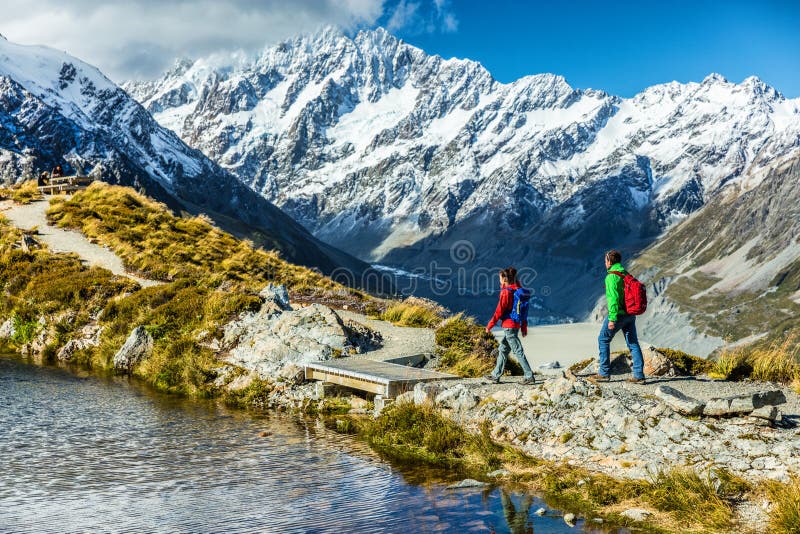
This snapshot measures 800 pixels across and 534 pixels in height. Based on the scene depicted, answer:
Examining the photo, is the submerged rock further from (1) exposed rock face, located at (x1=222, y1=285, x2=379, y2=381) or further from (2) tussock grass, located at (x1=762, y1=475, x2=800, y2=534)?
(1) exposed rock face, located at (x1=222, y1=285, x2=379, y2=381)

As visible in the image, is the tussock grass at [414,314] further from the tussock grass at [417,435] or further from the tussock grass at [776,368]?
the tussock grass at [776,368]

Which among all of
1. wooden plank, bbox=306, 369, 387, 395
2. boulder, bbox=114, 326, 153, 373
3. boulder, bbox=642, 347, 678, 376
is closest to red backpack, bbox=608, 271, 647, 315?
boulder, bbox=642, 347, 678, 376

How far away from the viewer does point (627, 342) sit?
14719 millimetres

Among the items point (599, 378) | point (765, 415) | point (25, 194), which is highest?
point (25, 194)

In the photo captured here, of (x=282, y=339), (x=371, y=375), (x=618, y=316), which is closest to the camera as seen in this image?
(x=618, y=316)

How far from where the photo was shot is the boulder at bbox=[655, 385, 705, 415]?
1201 centimetres

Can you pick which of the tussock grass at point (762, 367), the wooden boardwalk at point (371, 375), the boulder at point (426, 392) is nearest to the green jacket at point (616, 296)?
the boulder at point (426, 392)

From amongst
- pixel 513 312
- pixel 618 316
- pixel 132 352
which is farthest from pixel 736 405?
pixel 132 352

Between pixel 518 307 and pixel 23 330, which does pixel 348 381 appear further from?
pixel 23 330

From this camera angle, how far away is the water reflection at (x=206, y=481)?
9539 mm

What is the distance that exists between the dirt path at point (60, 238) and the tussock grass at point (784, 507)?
958 inches

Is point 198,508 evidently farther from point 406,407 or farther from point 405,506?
point 406,407

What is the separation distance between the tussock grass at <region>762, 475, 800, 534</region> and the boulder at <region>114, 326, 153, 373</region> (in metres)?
17.3

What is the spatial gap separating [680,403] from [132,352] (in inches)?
628
